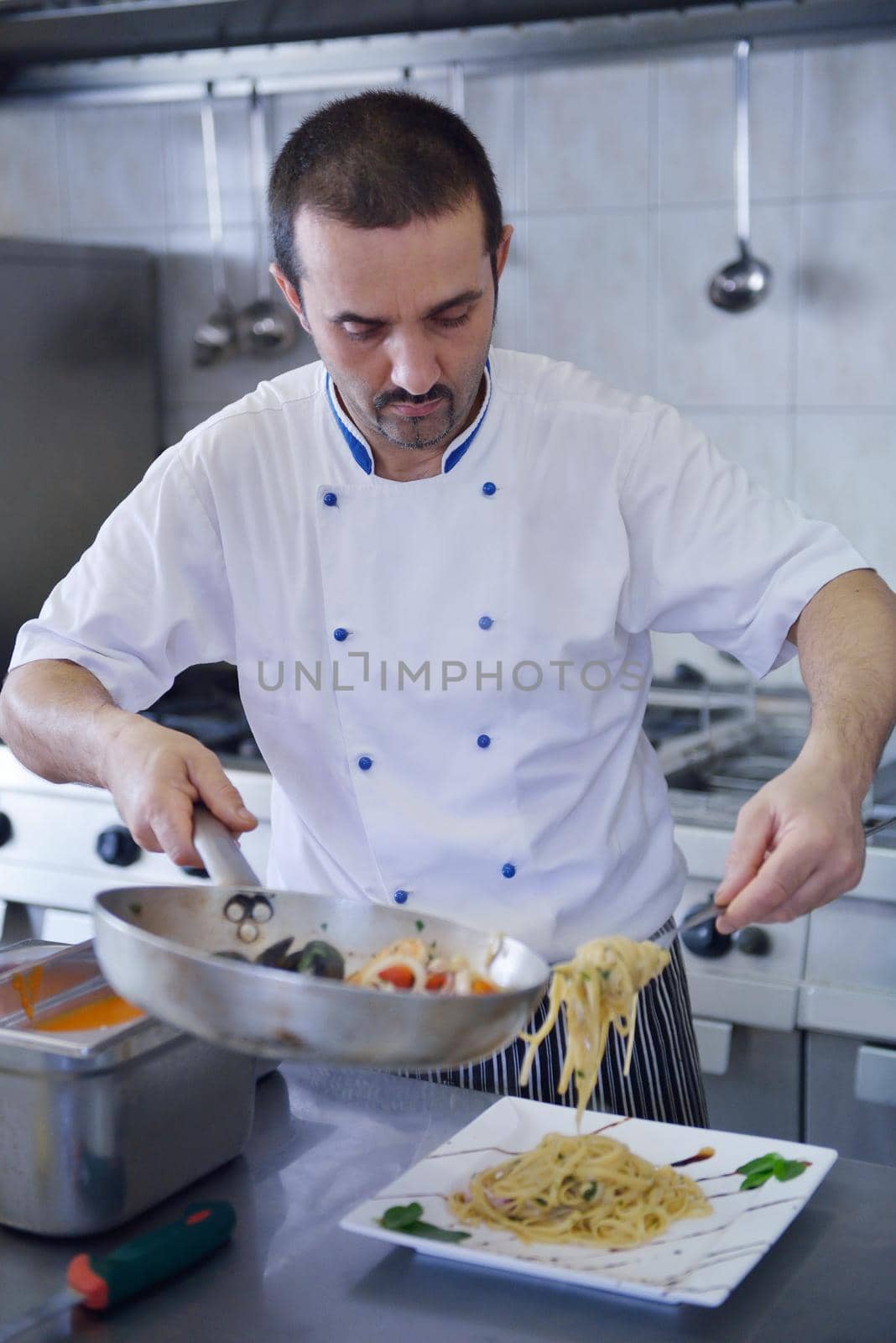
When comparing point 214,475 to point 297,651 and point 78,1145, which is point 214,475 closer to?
point 297,651

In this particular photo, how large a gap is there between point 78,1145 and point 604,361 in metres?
2.11

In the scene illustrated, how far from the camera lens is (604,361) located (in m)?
2.93

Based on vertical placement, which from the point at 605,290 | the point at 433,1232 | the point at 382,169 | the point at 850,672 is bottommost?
the point at 433,1232

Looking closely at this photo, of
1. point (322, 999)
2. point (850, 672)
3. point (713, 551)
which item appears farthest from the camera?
point (713, 551)

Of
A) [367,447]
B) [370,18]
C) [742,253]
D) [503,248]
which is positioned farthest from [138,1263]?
[370,18]

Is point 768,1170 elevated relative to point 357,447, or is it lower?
lower

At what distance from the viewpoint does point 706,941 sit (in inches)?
88.3

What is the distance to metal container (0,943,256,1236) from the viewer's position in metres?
1.14

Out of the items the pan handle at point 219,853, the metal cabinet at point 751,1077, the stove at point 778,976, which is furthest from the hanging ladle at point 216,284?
the pan handle at point 219,853

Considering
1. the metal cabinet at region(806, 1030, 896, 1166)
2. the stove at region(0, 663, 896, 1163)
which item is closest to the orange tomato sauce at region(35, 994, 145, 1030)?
the stove at region(0, 663, 896, 1163)

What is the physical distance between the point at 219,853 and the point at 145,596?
589 millimetres

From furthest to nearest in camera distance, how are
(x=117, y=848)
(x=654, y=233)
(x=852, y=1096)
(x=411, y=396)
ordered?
(x=654, y=233)
(x=117, y=848)
(x=852, y=1096)
(x=411, y=396)

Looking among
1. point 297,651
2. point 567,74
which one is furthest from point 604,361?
point 297,651

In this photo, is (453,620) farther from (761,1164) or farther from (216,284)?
(216,284)
